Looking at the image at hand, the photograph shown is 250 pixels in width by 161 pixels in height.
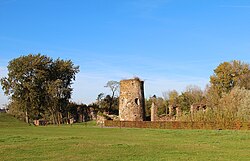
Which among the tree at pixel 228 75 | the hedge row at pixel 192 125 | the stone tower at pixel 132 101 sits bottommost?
the hedge row at pixel 192 125

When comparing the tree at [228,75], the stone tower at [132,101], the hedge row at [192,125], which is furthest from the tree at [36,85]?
the tree at [228,75]

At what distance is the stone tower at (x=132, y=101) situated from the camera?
145 ft

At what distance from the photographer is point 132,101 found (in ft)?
145

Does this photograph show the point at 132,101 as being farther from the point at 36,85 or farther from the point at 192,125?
the point at 36,85

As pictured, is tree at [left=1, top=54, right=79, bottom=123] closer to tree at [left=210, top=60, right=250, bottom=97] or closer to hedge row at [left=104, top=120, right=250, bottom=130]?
hedge row at [left=104, top=120, right=250, bottom=130]

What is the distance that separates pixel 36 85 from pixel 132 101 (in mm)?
15551

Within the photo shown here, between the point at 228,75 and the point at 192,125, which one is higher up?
the point at 228,75

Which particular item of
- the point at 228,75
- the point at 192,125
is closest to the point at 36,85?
the point at 192,125

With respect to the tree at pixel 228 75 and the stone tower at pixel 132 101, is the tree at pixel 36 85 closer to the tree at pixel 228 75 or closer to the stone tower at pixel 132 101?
the stone tower at pixel 132 101

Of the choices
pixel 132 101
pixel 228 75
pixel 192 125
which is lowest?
pixel 192 125

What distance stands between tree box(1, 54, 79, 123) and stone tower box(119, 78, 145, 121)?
11411 mm

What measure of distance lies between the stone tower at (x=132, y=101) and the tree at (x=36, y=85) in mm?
11411

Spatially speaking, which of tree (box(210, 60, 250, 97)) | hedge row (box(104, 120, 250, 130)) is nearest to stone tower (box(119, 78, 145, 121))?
hedge row (box(104, 120, 250, 130))

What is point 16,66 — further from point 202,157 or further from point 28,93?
point 202,157
